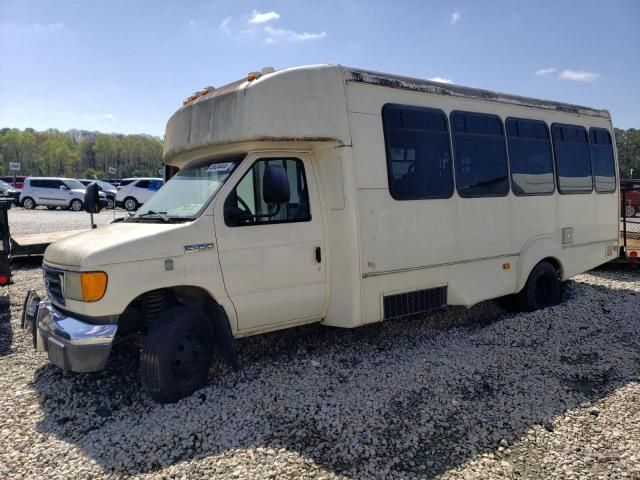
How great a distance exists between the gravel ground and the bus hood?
51.0 inches

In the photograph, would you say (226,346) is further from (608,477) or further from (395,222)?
(608,477)

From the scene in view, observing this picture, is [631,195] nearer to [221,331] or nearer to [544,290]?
[544,290]

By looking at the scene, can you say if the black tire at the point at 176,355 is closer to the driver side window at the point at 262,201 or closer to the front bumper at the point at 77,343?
the front bumper at the point at 77,343

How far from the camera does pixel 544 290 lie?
724 centimetres

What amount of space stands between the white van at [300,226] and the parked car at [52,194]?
24.0 m

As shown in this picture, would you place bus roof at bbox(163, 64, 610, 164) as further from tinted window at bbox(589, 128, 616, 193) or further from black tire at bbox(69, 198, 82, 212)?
black tire at bbox(69, 198, 82, 212)

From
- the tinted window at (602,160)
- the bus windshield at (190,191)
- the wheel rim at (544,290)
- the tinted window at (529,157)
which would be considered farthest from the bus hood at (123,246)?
the tinted window at (602,160)

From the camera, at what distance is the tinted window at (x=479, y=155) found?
19.8ft

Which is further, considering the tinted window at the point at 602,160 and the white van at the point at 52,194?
the white van at the point at 52,194

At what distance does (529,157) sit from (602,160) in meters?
1.99

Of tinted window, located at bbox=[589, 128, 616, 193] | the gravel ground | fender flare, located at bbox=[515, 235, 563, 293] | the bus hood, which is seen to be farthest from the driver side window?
tinted window, located at bbox=[589, 128, 616, 193]

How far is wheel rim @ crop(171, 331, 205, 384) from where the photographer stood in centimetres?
434

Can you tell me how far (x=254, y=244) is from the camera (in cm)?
468

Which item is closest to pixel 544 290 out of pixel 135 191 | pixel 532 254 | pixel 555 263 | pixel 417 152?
pixel 555 263
